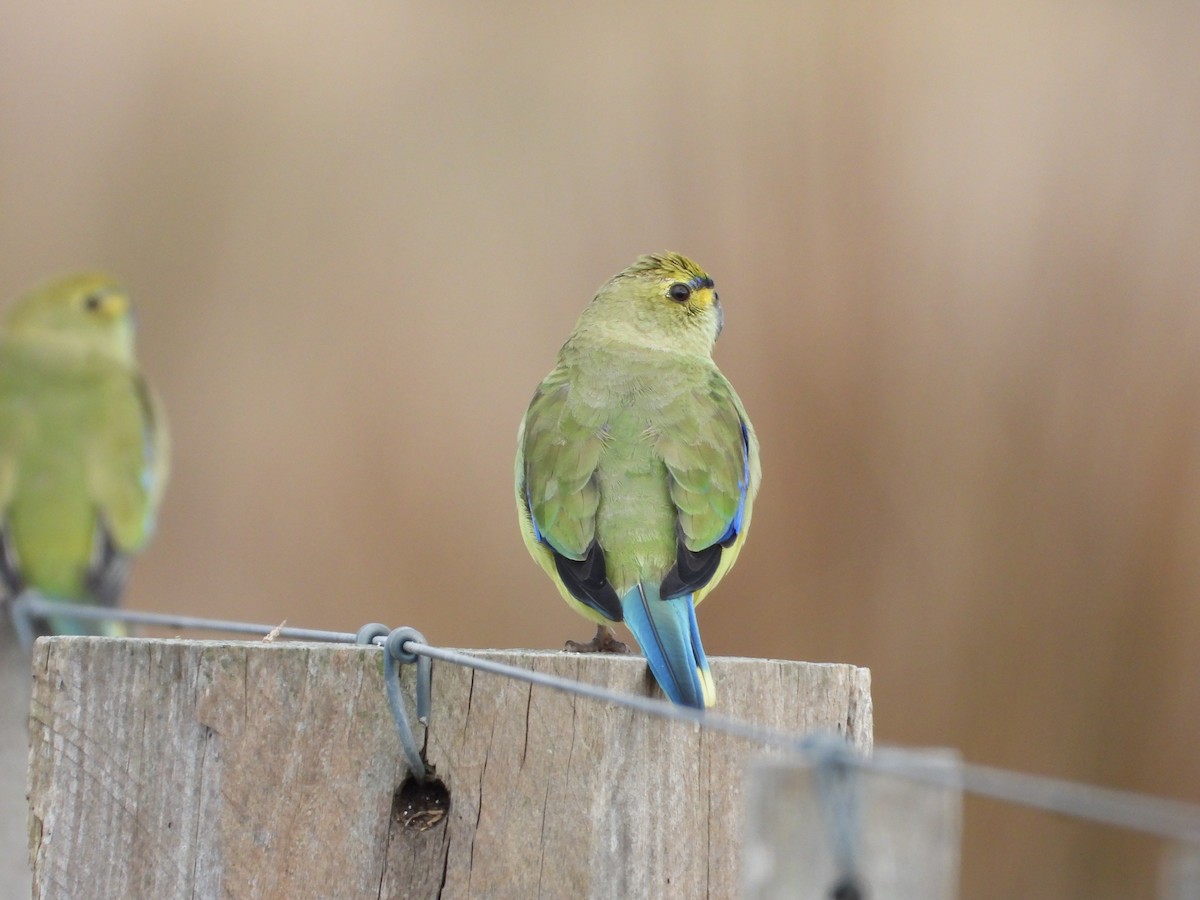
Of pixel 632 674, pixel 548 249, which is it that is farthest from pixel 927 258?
pixel 632 674

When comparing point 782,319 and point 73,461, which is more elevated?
point 782,319

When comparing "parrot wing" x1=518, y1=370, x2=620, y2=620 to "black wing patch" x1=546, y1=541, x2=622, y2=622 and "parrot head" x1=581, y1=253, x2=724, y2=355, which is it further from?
"parrot head" x1=581, y1=253, x2=724, y2=355

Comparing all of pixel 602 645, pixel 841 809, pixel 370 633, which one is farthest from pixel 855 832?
pixel 602 645

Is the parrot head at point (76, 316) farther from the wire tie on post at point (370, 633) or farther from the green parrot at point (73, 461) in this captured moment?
the wire tie on post at point (370, 633)

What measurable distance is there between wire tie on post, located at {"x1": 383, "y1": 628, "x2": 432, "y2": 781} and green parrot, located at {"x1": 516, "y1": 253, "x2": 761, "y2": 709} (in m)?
0.50

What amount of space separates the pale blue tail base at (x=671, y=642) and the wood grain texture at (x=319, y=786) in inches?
12.0

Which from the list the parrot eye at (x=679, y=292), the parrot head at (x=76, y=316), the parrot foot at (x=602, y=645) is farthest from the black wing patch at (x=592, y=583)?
the parrot head at (x=76, y=316)

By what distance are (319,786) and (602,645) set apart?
4.24 feet

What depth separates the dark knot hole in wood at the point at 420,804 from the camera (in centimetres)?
177

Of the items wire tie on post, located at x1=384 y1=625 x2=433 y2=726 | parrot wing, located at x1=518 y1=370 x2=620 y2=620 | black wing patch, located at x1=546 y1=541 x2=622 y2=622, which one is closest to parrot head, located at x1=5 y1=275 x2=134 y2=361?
parrot wing, located at x1=518 y1=370 x2=620 y2=620

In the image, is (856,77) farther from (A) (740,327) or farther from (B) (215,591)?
(B) (215,591)

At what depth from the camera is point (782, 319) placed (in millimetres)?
5645

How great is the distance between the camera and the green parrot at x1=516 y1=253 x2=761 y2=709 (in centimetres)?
254

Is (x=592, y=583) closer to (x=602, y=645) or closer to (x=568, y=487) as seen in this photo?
(x=568, y=487)
